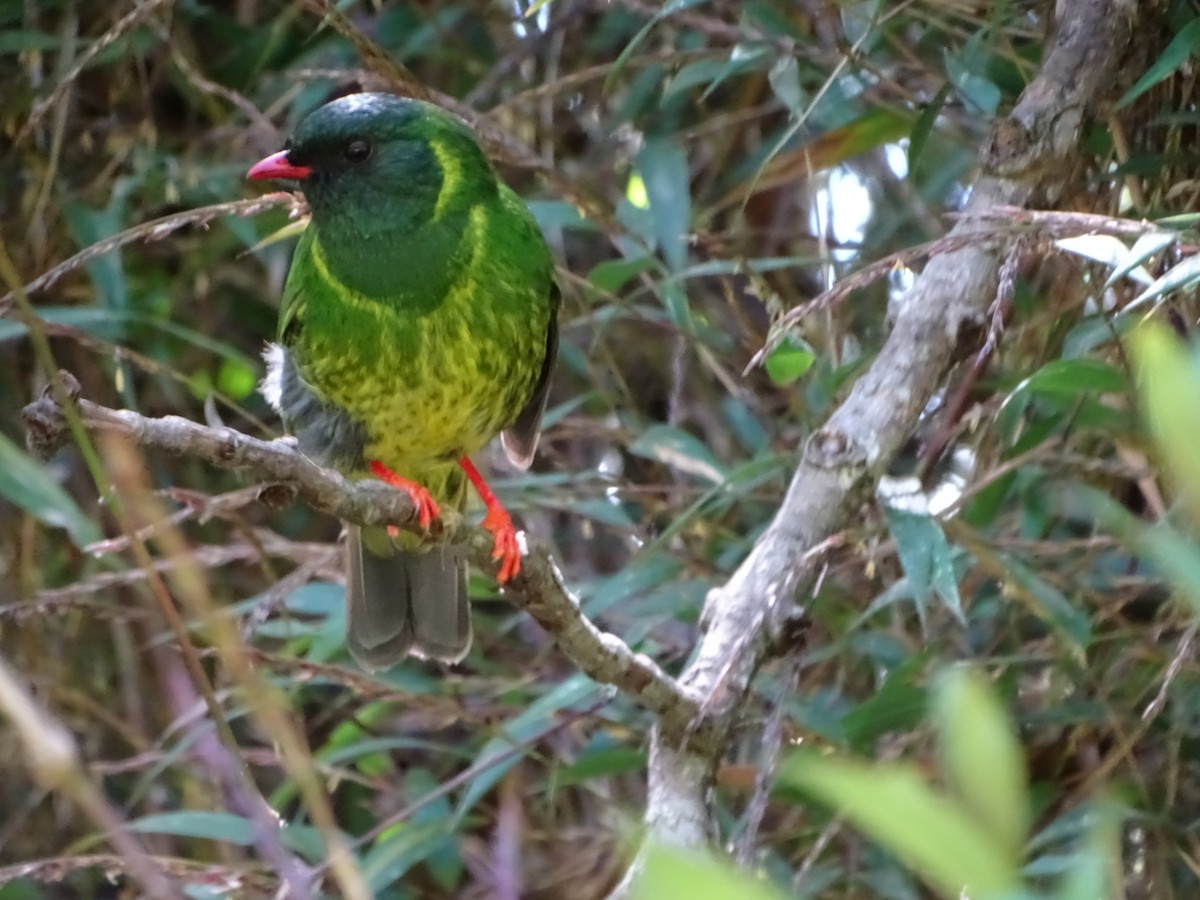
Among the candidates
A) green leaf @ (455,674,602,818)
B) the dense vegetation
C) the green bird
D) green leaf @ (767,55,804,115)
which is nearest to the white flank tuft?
the green bird

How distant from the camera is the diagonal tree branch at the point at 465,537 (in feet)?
5.18

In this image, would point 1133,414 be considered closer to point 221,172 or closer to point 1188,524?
point 1188,524

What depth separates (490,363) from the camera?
2809mm

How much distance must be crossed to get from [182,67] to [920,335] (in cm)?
180

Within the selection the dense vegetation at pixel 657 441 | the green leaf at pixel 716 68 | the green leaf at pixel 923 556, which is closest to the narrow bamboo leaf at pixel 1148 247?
the dense vegetation at pixel 657 441

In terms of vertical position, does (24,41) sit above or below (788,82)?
above

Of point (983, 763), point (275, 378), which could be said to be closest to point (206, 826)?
point (275, 378)

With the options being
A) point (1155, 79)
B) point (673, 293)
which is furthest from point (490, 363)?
point (1155, 79)

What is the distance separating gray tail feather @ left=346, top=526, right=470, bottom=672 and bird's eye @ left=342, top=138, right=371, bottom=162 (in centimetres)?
71

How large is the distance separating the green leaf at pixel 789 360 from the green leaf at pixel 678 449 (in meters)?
0.40

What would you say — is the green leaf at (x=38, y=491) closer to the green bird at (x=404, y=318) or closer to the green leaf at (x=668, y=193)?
the green bird at (x=404, y=318)

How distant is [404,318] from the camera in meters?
2.79

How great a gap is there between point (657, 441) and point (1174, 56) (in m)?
1.22

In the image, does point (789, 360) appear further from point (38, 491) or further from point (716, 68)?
point (38, 491)
